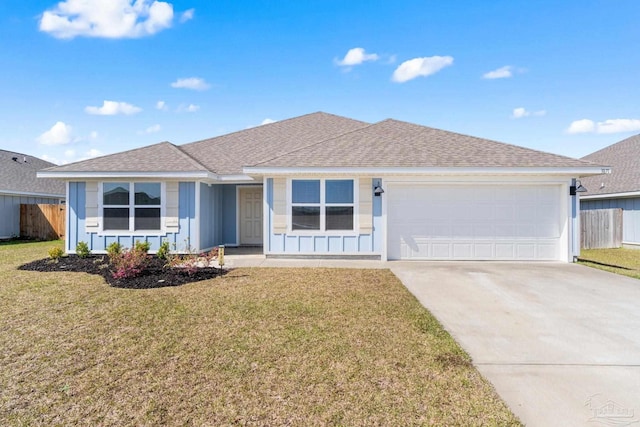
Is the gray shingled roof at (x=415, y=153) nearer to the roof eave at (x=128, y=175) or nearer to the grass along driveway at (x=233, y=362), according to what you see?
the roof eave at (x=128, y=175)

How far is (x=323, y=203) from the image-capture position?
985 cm

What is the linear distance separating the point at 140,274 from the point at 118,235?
4019 millimetres

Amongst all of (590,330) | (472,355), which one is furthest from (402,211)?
(472,355)

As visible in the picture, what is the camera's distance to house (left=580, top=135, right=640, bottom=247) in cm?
1373

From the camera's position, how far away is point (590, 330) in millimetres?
4492

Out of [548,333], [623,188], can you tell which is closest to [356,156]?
[548,333]

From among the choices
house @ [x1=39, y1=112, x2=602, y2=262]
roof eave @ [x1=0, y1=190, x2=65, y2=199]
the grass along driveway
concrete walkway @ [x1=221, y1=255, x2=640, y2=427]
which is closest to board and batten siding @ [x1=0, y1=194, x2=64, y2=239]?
roof eave @ [x1=0, y1=190, x2=65, y2=199]

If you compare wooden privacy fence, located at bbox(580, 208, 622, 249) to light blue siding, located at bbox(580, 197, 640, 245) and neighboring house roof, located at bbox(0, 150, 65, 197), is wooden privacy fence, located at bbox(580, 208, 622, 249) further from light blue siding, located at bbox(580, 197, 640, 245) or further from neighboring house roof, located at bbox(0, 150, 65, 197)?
neighboring house roof, located at bbox(0, 150, 65, 197)

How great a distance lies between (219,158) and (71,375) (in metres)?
10.7

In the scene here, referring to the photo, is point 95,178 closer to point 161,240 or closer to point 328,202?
point 161,240

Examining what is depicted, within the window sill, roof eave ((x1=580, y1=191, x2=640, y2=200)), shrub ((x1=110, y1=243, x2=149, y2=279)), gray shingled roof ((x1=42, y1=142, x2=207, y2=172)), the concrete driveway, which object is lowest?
the concrete driveway

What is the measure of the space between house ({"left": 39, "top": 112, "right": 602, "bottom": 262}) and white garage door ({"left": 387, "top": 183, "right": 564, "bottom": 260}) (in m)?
0.03

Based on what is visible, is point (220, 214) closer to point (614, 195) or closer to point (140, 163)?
point (140, 163)

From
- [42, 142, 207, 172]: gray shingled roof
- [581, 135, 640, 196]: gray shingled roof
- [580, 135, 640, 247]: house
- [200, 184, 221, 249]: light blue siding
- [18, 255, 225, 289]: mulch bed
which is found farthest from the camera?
[581, 135, 640, 196]: gray shingled roof
